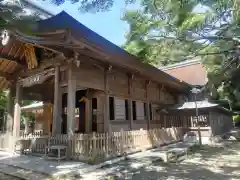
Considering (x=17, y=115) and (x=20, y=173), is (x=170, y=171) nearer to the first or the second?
(x=20, y=173)

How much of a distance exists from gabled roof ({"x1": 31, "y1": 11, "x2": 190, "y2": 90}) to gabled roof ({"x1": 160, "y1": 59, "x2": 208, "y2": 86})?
5.59 meters

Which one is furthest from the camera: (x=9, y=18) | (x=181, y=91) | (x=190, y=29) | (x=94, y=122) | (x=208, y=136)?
(x=181, y=91)

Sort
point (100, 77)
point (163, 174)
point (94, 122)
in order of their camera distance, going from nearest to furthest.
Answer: point (163, 174) → point (100, 77) → point (94, 122)

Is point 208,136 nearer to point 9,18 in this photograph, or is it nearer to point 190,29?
point 190,29

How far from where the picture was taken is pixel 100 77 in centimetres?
916

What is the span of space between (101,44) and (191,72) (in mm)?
13958

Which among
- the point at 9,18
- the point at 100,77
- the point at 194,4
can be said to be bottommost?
the point at 9,18

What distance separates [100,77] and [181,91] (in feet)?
31.5

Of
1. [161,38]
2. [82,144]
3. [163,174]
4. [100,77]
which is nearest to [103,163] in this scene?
[82,144]

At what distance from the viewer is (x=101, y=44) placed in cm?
792

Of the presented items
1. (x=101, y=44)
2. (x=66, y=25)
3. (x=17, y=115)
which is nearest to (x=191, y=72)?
(x=101, y=44)

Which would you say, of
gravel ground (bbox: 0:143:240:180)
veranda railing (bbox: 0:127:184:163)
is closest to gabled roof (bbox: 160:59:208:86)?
veranda railing (bbox: 0:127:184:163)

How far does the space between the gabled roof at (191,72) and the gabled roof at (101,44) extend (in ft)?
18.4

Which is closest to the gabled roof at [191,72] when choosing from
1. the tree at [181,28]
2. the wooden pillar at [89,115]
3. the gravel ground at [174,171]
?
the tree at [181,28]
